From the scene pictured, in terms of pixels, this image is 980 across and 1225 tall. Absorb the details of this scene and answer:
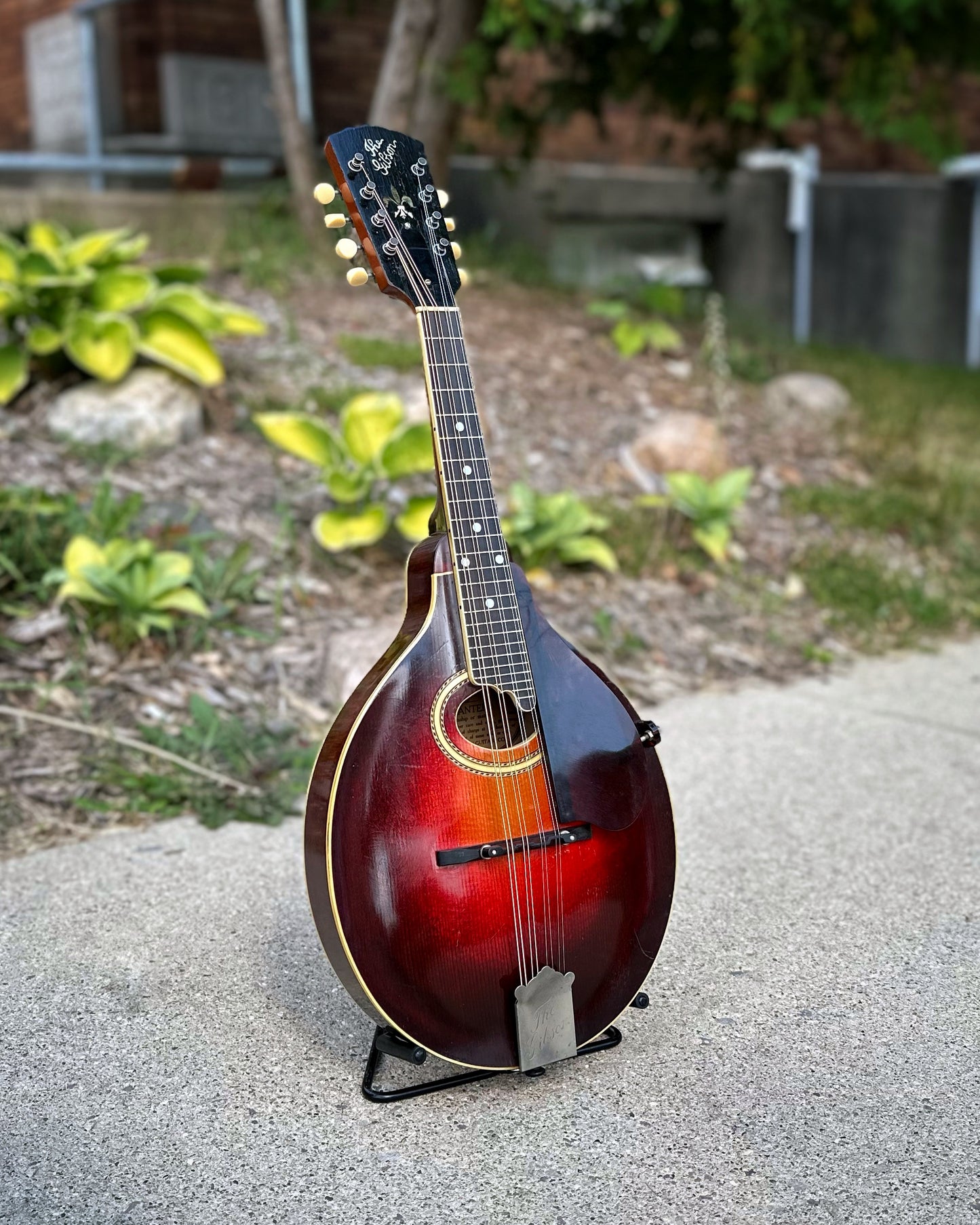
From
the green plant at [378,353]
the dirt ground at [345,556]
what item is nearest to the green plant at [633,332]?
the dirt ground at [345,556]

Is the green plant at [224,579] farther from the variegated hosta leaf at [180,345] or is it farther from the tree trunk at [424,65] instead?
the tree trunk at [424,65]

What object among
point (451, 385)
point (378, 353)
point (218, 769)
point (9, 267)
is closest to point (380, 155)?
point (451, 385)

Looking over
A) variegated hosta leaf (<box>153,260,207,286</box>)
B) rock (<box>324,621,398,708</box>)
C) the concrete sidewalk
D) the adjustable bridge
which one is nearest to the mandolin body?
the adjustable bridge

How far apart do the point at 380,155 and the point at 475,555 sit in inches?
25.9

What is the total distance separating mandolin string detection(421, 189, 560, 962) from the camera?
2.06 metres

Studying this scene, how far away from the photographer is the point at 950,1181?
74.7 inches

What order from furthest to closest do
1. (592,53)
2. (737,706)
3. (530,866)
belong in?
(592,53) → (737,706) → (530,866)

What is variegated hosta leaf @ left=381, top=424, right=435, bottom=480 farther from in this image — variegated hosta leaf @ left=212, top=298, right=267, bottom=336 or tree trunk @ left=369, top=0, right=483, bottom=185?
tree trunk @ left=369, top=0, right=483, bottom=185

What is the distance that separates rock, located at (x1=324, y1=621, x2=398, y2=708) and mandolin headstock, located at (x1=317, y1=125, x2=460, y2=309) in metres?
1.63

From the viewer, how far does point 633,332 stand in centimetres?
666

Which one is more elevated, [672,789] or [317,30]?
[317,30]

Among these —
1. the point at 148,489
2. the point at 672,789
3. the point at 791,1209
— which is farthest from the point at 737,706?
the point at 791,1209

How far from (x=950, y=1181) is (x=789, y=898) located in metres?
0.98

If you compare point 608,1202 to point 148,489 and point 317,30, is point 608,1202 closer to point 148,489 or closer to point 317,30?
point 148,489
